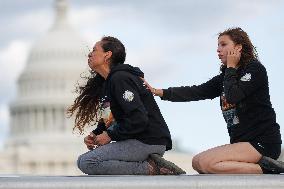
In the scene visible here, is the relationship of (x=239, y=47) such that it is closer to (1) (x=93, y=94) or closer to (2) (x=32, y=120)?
(1) (x=93, y=94)

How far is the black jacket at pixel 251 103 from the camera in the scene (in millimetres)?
11406

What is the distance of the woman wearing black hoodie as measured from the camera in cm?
1147

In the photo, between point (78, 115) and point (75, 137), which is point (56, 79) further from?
point (78, 115)

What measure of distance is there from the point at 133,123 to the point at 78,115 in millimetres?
1160

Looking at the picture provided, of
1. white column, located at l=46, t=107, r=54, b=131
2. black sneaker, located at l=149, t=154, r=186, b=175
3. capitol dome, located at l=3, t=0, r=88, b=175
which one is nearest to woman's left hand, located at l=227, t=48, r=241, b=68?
black sneaker, located at l=149, t=154, r=186, b=175

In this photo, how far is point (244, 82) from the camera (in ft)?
37.7

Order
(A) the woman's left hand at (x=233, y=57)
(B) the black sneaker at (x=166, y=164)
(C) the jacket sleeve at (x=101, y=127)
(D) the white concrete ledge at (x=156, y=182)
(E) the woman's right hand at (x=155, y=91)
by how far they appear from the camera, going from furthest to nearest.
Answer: (C) the jacket sleeve at (x=101, y=127), (E) the woman's right hand at (x=155, y=91), (A) the woman's left hand at (x=233, y=57), (B) the black sneaker at (x=166, y=164), (D) the white concrete ledge at (x=156, y=182)

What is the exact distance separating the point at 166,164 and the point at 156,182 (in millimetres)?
1148

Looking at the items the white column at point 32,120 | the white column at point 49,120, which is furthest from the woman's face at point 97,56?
the white column at point 32,120

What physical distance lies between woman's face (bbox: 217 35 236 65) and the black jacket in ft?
0.76

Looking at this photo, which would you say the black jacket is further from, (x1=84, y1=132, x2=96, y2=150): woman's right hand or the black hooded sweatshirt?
(x1=84, y1=132, x2=96, y2=150): woman's right hand

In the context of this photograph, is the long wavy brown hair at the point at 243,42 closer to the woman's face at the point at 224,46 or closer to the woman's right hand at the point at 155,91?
the woman's face at the point at 224,46

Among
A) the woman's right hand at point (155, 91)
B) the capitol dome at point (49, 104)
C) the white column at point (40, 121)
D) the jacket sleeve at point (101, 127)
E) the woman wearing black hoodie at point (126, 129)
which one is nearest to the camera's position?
the woman wearing black hoodie at point (126, 129)

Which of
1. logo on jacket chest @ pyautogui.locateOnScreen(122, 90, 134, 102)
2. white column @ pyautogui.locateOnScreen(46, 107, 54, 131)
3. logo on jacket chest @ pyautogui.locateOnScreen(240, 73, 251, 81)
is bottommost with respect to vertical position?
logo on jacket chest @ pyautogui.locateOnScreen(122, 90, 134, 102)
